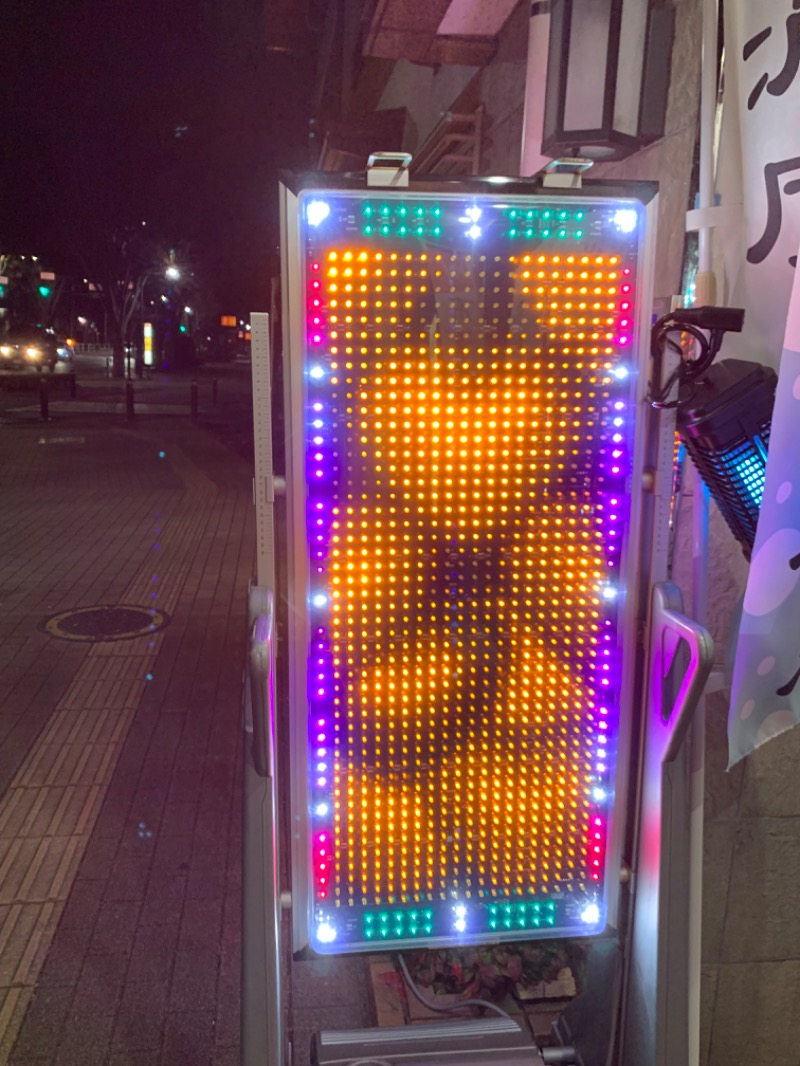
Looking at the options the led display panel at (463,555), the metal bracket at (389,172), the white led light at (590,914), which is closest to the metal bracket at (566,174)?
the led display panel at (463,555)

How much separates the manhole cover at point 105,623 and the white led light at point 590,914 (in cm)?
537

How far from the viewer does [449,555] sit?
208 cm

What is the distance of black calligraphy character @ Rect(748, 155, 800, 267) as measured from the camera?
83.6 inches

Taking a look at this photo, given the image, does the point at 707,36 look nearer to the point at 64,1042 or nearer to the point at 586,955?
the point at 586,955

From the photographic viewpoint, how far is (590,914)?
226cm

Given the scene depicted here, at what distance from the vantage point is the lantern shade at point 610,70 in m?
2.63

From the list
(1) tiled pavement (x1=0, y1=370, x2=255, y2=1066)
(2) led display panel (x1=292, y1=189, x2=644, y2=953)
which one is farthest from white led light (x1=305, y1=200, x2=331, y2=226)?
(1) tiled pavement (x1=0, y1=370, x2=255, y2=1066)

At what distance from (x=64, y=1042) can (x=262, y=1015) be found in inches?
63.1

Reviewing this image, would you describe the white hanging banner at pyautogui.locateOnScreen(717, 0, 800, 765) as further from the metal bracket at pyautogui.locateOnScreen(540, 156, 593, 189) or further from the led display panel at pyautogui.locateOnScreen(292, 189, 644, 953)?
the metal bracket at pyautogui.locateOnScreen(540, 156, 593, 189)

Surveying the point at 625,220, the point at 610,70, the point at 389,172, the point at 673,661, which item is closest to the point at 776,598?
the point at 673,661

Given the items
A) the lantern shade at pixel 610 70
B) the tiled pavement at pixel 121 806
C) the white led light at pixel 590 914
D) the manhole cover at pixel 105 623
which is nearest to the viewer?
the white led light at pixel 590 914

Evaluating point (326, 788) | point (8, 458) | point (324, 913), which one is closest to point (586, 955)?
point (324, 913)

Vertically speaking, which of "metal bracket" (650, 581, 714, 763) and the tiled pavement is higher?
"metal bracket" (650, 581, 714, 763)

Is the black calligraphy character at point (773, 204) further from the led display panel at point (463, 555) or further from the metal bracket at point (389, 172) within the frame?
the metal bracket at point (389, 172)
